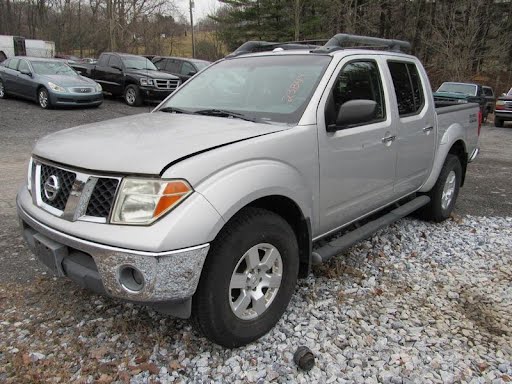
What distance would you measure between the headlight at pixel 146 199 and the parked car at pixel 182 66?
14.8 metres

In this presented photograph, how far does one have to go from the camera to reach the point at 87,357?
272cm

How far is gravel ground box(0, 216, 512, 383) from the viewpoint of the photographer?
2.62 meters

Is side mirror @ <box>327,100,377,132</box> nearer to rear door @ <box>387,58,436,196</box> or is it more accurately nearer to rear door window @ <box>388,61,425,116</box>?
rear door @ <box>387,58,436,196</box>

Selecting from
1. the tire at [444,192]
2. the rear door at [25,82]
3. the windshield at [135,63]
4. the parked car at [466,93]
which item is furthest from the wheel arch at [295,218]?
the parked car at [466,93]

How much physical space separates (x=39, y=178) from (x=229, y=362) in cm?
165

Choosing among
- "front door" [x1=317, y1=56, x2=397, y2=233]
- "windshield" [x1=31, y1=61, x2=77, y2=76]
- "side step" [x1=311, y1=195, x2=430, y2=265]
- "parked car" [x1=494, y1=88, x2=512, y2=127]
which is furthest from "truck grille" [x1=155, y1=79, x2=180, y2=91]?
"parked car" [x1=494, y1=88, x2=512, y2=127]

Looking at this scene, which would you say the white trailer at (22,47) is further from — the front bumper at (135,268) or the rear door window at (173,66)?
the front bumper at (135,268)

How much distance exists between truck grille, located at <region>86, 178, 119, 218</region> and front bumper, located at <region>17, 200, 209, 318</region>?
0.54 ft

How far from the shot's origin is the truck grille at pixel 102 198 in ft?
7.75

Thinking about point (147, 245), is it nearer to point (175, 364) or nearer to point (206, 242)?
point (206, 242)

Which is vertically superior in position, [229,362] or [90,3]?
[90,3]

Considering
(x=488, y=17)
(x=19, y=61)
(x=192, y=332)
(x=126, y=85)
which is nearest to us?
(x=192, y=332)

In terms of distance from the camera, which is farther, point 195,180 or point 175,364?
point 175,364

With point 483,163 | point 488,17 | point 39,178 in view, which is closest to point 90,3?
point 488,17
